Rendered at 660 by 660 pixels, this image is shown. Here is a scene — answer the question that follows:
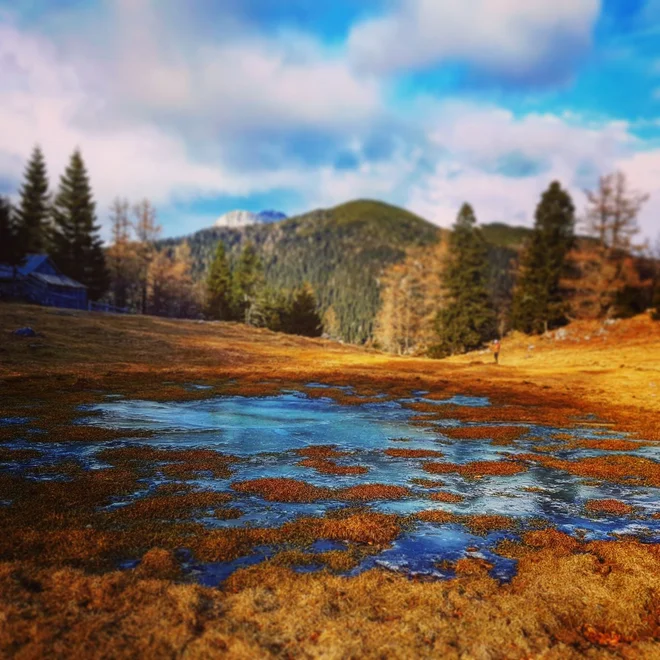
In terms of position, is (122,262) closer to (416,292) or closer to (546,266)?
(416,292)

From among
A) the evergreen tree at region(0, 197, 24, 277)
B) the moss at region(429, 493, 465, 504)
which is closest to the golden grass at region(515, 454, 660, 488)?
the moss at region(429, 493, 465, 504)

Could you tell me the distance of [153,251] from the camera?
8350 cm

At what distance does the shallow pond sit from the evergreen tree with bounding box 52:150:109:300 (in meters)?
60.4

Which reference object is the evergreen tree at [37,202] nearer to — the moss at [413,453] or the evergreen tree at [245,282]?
the evergreen tree at [245,282]

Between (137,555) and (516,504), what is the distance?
24.3ft

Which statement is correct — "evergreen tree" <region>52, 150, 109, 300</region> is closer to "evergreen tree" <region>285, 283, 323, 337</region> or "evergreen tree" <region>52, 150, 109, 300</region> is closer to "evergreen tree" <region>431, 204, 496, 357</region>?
"evergreen tree" <region>285, 283, 323, 337</region>

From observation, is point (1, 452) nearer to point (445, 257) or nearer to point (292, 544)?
point (292, 544)

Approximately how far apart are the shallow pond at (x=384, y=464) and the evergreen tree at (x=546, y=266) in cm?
4445

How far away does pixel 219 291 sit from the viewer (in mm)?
97188

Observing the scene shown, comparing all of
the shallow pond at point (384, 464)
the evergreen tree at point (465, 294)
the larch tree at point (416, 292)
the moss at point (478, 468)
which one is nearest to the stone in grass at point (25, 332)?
the shallow pond at point (384, 464)

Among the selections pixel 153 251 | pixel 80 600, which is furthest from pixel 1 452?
pixel 153 251

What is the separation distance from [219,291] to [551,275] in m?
62.0

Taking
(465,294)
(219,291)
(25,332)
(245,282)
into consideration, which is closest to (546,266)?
(465,294)

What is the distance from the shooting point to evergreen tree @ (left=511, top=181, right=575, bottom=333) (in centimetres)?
6050
